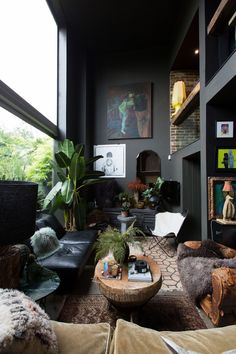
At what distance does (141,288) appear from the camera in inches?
69.1

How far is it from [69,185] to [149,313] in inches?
98.7

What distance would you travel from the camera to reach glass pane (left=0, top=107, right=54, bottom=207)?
2.71 meters

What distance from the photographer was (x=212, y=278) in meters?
1.79

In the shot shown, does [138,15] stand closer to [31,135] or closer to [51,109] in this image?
[51,109]

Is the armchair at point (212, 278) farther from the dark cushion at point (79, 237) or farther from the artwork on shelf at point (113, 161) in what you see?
the artwork on shelf at point (113, 161)

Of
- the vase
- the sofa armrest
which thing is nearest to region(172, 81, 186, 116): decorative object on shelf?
the vase

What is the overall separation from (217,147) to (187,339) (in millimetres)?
2572

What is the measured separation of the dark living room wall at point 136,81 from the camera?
18.5ft

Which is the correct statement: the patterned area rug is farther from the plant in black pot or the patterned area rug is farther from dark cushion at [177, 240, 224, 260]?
the plant in black pot

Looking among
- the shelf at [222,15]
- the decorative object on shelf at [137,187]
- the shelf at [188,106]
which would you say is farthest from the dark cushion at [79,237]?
the shelf at [222,15]

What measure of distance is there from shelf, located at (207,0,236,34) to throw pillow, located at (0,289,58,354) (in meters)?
3.31

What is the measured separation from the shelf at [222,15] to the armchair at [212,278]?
2.81 m

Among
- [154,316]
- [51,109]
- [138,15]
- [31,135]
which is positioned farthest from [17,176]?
[138,15]

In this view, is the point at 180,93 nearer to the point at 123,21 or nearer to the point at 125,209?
the point at 123,21
